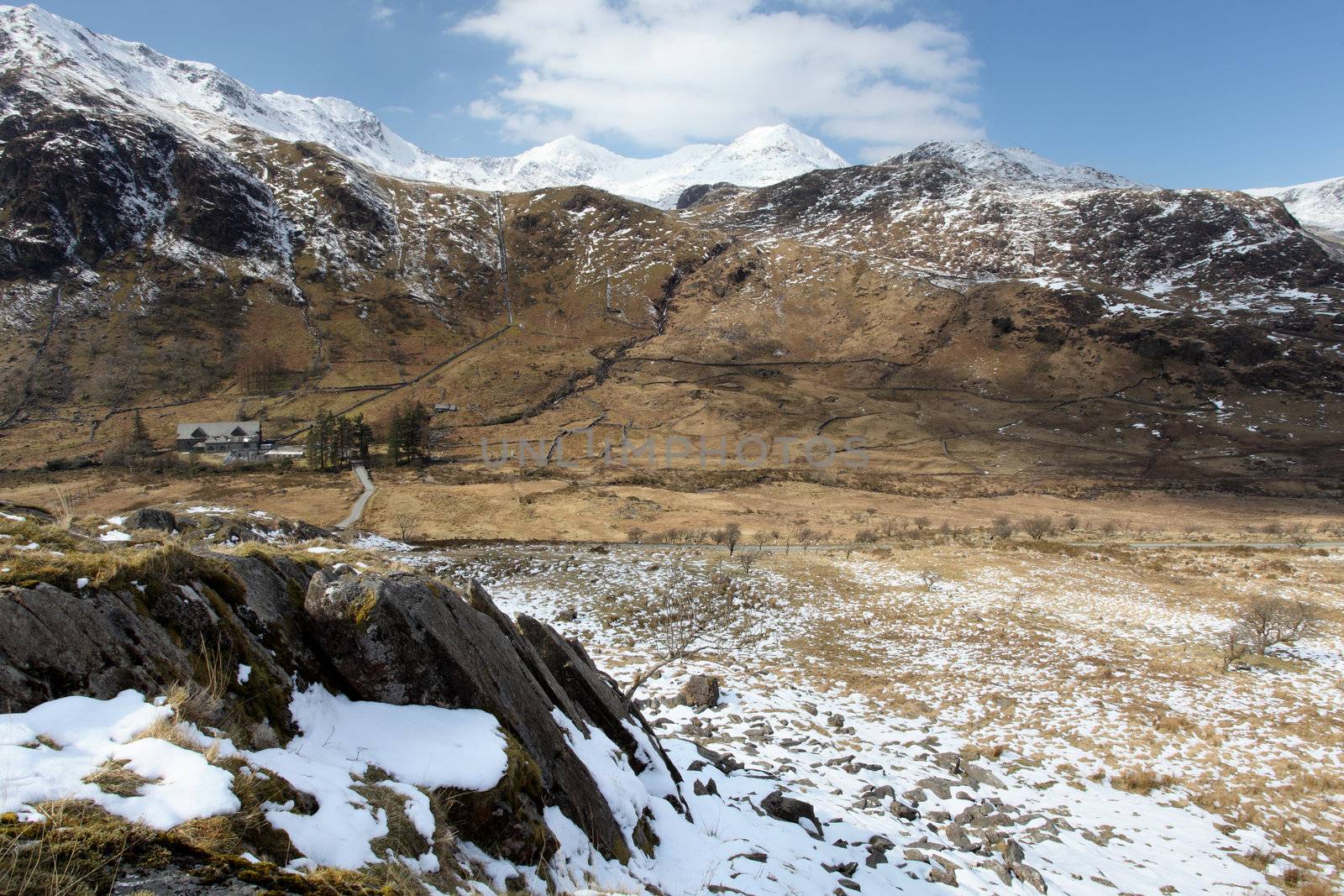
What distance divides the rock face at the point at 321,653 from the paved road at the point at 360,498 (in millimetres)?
50910

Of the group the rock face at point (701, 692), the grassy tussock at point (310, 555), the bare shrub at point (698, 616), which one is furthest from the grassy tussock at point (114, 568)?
the bare shrub at point (698, 616)

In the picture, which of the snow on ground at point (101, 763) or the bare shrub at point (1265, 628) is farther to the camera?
the bare shrub at point (1265, 628)

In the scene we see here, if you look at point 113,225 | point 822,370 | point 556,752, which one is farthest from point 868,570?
point 113,225

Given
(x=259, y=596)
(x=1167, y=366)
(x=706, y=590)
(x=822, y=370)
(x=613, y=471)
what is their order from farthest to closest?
(x=822, y=370) → (x=1167, y=366) → (x=613, y=471) → (x=706, y=590) → (x=259, y=596)

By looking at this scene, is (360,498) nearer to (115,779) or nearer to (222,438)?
(222,438)

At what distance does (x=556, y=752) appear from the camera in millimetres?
7996

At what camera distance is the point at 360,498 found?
6762cm

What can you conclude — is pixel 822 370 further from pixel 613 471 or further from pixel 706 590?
pixel 706 590

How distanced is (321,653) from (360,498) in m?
68.0

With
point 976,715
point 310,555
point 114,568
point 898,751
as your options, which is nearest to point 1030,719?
point 976,715

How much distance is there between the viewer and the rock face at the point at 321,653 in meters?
4.94

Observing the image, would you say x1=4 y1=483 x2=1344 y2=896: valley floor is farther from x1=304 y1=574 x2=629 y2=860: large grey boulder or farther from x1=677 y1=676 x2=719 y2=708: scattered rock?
x1=304 y1=574 x2=629 y2=860: large grey boulder

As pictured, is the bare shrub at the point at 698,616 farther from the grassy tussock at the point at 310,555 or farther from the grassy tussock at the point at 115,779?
the grassy tussock at the point at 115,779

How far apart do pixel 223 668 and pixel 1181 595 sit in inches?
1572
